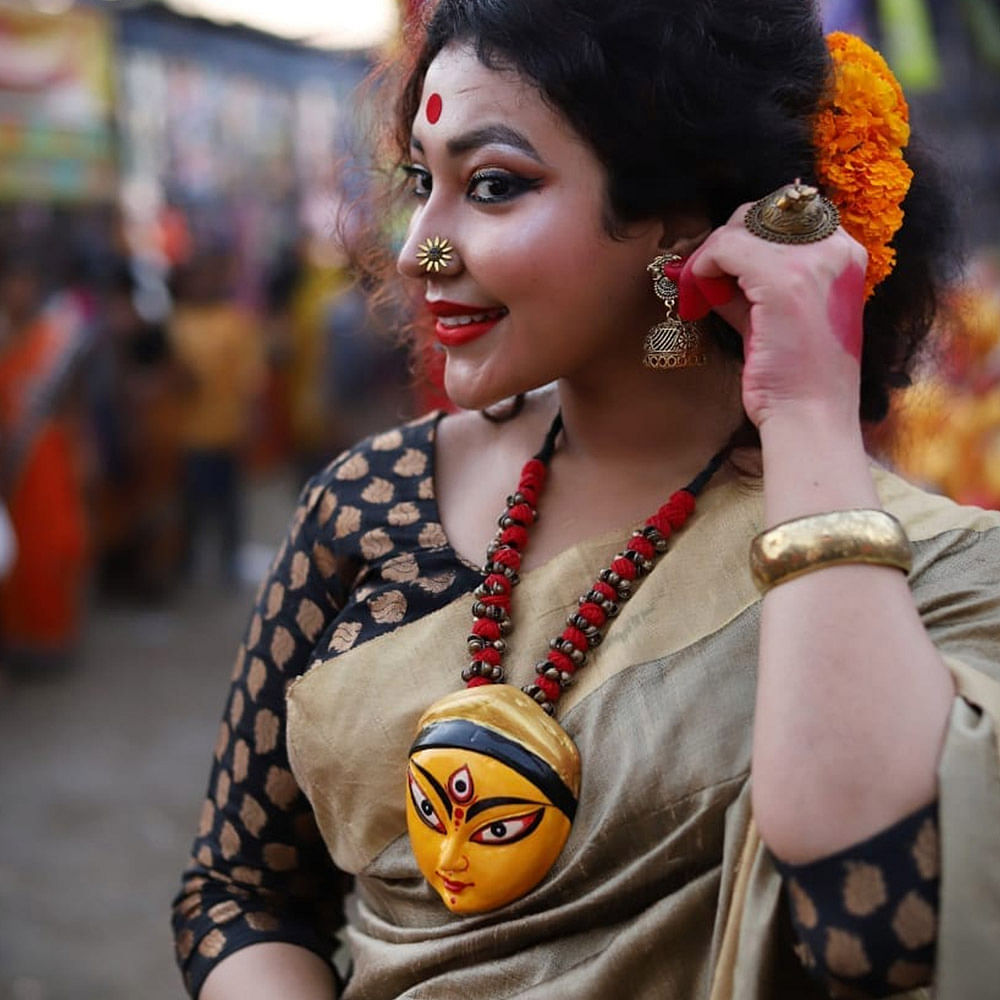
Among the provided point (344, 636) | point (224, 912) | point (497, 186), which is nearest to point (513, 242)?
point (497, 186)

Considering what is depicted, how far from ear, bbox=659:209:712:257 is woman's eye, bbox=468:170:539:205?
0.56 feet

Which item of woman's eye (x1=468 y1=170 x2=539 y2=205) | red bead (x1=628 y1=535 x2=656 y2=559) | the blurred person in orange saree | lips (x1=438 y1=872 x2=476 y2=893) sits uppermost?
woman's eye (x1=468 y1=170 x2=539 y2=205)

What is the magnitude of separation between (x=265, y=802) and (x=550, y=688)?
0.51 metres

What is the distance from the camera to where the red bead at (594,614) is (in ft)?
5.08

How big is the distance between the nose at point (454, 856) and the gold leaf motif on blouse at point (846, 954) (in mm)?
418

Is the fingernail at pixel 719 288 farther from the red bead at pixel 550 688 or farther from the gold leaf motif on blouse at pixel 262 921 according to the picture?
the gold leaf motif on blouse at pixel 262 921

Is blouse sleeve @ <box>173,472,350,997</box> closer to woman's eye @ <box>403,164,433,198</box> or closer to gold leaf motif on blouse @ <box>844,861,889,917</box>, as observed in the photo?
woman's eye @ <box>403,164,433,198</box>

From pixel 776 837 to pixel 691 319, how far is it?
1.92ft

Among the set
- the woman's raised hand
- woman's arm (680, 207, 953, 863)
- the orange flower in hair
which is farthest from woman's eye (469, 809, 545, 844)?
the orange flower in hair

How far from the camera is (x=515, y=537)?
5.52 feet

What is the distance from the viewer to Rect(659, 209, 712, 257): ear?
60.4 inches

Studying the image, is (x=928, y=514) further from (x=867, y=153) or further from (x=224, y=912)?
(x=224, y=912)

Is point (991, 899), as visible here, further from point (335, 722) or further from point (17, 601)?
point (17, 601)

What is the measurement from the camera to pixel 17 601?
20.6ft
